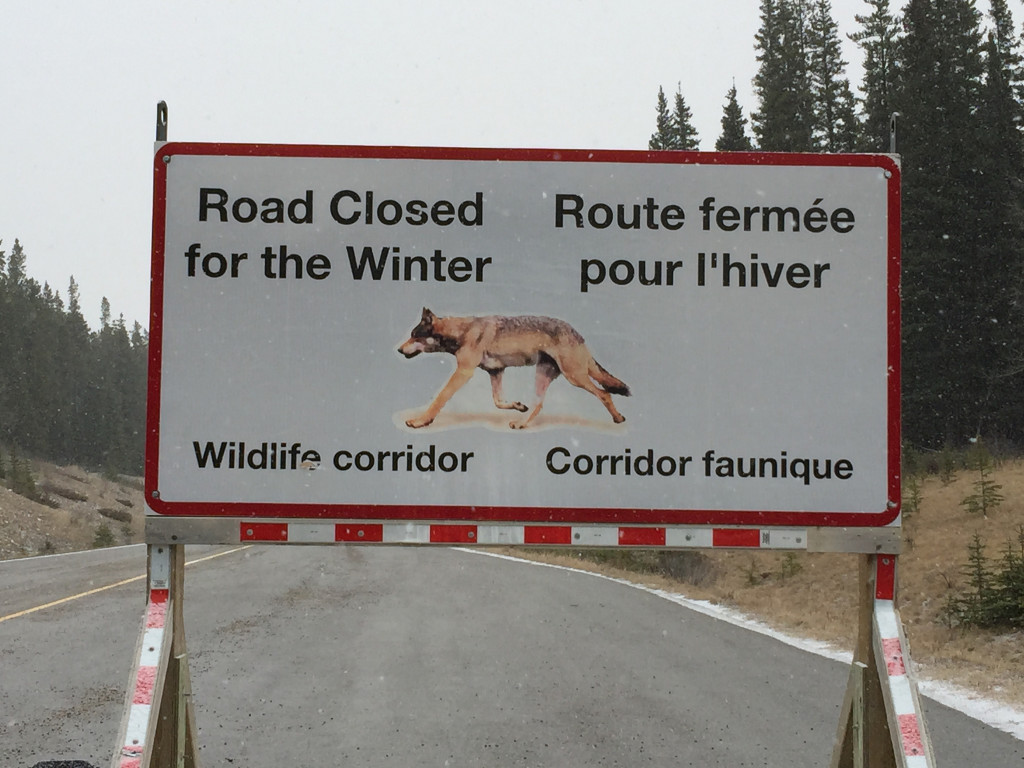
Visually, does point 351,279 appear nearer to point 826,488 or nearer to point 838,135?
point 826,488

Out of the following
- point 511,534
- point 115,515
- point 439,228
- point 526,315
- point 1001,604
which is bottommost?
point 115,515

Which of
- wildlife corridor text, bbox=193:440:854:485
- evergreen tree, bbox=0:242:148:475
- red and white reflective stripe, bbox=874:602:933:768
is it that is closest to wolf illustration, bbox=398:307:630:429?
wildlife corridor text, bbox=193:440:854:485

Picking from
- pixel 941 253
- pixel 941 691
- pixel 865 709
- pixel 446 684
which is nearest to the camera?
pixel 865 709

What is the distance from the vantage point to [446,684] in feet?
28.2

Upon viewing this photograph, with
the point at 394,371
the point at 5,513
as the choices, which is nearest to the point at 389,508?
the point at 394,371

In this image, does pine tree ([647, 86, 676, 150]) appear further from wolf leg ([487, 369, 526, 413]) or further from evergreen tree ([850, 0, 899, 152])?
wolf leg ([487, 369, 526, 413])

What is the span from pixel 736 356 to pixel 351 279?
6.31ft

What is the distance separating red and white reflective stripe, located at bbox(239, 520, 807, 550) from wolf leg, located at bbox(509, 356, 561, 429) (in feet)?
1.63

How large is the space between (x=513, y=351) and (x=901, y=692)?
232 cm

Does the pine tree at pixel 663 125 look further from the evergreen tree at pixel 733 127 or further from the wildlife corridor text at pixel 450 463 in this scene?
the wildlife corridor text at pixel 450 463

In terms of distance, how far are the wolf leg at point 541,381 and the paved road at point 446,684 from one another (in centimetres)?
274

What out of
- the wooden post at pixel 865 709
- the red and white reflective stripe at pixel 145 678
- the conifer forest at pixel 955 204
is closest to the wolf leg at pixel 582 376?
the wooden post at pixel 865 709

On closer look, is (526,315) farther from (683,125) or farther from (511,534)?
(683,125)

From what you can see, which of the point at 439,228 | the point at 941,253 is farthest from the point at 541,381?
the point at 941,253
